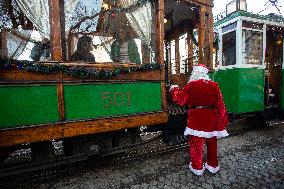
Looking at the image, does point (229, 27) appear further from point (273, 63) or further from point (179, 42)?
point (273, 63)

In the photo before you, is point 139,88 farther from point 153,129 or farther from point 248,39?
point 248,39

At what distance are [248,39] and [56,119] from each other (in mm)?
5966

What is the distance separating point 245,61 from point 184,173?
4.31m

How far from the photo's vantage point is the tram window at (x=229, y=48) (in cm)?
717

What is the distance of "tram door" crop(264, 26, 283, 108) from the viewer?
834 cm

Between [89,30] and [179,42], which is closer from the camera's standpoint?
[89,30]

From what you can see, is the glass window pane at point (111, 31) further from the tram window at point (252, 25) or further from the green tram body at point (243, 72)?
the tram window at point (252, 25)

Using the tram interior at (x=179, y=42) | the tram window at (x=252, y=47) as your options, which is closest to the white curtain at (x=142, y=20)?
the tram interior at (x=179, y=42)

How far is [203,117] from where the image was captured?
4.13 metres

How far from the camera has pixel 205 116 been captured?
4.13 metres

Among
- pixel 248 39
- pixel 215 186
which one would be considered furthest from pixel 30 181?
pixel 248 39

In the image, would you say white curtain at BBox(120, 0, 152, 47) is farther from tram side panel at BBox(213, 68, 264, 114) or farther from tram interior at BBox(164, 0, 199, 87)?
tram side panel at BBox(213, 68, 264, 114)

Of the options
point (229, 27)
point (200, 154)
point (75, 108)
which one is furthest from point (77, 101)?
point (229, 27)

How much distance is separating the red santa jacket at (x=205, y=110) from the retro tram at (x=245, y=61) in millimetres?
2998
